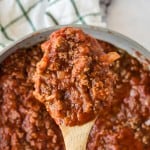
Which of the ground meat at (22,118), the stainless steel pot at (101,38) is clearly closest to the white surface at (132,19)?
the stainless steel pot at (101,38)

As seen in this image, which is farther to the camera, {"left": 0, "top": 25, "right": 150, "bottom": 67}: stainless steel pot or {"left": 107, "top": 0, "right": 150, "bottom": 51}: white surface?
{"left": 107, "top": 0, "right": 150, "bottom": 51}: white surface

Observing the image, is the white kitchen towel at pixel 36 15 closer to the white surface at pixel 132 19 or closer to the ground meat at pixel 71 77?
the white surface at pixel 132 19

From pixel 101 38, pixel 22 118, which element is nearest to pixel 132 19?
pixel 101 38

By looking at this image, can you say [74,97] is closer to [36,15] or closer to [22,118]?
[22,118]

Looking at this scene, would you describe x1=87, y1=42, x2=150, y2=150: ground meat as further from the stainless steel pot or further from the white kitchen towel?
the white kitchen towel

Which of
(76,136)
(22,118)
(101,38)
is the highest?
(101,38)

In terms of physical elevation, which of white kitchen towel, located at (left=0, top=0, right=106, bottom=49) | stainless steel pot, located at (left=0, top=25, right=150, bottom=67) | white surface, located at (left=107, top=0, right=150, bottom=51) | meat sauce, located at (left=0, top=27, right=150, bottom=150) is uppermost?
white kitchen towel, located at (left=0, top=0, right=106, bottom=49)

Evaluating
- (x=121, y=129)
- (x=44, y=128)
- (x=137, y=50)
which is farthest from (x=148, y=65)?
(x=44, y=128)

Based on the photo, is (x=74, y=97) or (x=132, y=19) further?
(x=132, y=19)

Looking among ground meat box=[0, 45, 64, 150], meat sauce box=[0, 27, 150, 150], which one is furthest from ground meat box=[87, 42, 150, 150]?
ground meat box=[0, 45, 64, 150]
